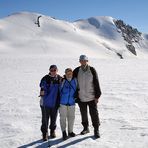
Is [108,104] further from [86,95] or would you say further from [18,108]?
[86,95]

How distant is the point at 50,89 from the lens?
8805 mm

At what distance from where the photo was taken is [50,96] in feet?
28.9

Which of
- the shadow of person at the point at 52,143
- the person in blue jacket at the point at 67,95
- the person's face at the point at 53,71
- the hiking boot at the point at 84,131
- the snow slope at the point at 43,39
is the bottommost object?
the shadow of person at the point at 52,143

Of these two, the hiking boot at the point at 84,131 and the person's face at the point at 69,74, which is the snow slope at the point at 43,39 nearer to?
the hiking boot at the point at 84,131

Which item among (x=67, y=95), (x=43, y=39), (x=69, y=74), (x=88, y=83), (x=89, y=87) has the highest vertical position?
(x=43, y=39)

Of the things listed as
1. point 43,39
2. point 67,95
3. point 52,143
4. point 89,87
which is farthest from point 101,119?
point 43,39

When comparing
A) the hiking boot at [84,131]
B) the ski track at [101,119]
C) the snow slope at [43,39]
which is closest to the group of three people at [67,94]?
the hiking boot at [84,131]

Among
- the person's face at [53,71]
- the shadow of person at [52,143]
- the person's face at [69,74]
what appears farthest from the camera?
the person's face at [69,74]

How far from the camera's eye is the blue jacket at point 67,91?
884 cm

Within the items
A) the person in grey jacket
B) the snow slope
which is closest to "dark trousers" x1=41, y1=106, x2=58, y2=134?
the person in grey jacket

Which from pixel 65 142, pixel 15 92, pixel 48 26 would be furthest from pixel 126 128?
pixel 48 26

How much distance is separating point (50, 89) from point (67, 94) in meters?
0.43

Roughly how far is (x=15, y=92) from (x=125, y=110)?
6713mm

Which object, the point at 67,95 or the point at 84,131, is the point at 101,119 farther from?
the point at 67,95
